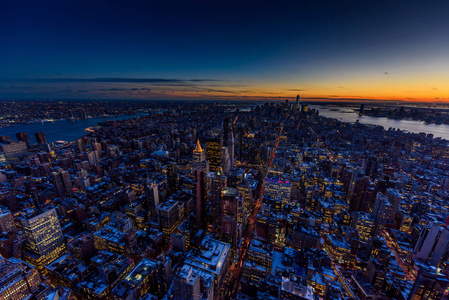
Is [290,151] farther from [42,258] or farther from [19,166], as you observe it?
[19,166]

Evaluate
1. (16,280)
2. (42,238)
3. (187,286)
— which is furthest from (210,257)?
(42,238)

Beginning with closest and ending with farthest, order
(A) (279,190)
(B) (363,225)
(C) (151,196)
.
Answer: (B) (363,225) < (C) (151,196) < (A) (279,190)

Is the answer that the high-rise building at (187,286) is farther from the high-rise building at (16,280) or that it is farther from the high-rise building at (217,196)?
the high-rise building at (16,280)

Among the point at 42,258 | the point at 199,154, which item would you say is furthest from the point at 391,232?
the point at 42,258

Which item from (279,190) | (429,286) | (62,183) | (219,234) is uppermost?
(429,286)

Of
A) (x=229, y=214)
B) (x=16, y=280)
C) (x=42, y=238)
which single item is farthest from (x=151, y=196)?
(x=16, y=280)

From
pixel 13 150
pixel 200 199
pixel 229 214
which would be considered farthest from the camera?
pixel 13 150

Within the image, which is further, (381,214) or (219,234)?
(381,214)

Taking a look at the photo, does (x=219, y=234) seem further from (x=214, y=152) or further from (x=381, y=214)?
(x=381, y=214)

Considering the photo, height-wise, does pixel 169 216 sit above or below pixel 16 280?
below
